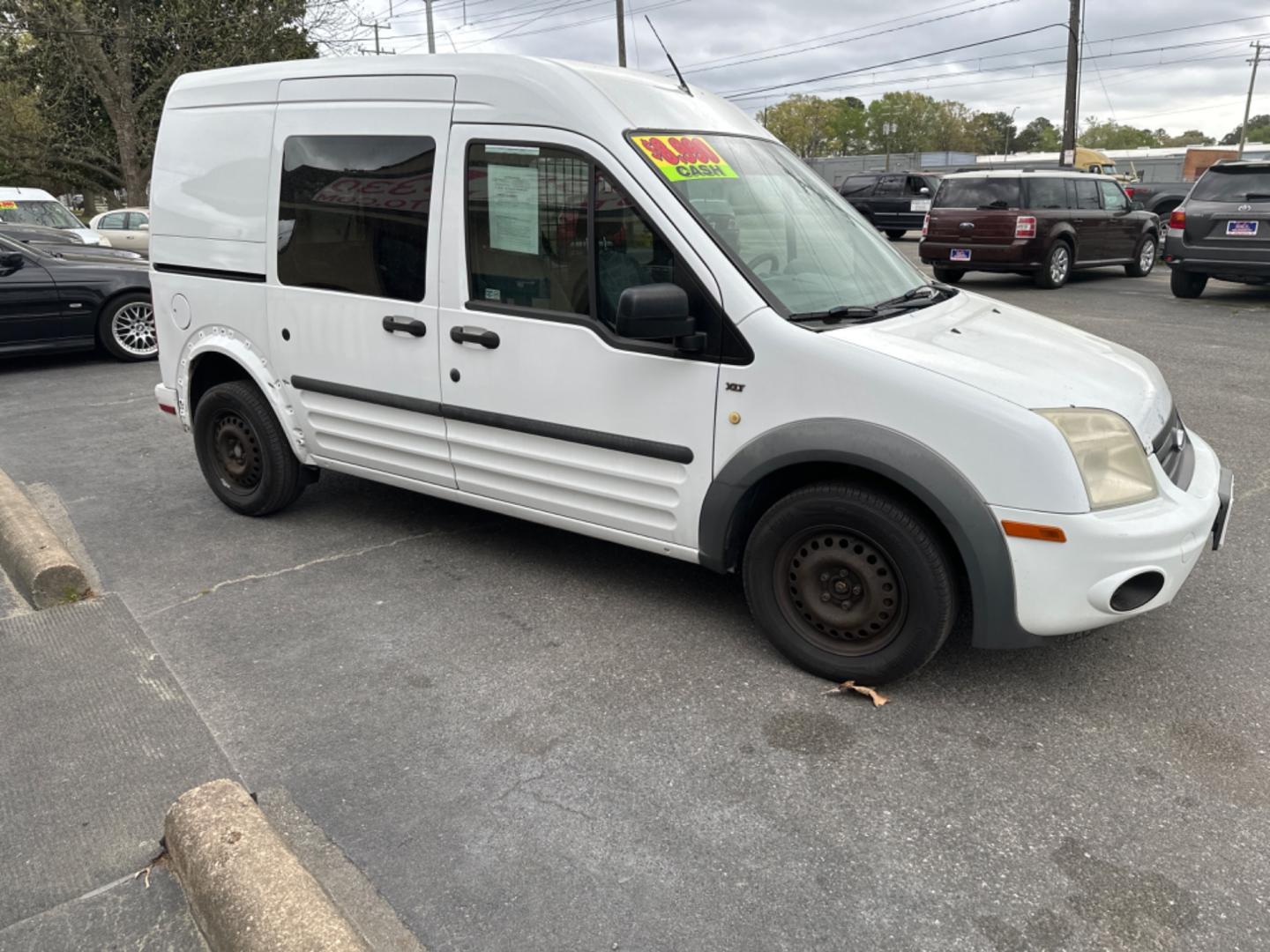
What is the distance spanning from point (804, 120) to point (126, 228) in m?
81.0

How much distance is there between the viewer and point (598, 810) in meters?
2.76

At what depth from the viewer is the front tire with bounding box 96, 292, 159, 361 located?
9.62m

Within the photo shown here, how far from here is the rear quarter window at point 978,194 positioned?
14078 mm

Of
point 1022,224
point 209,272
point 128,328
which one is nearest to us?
point 209,272

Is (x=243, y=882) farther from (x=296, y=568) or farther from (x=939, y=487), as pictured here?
(x=296, y=568)

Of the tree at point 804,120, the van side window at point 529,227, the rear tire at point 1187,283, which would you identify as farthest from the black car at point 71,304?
the tree at point 804,120

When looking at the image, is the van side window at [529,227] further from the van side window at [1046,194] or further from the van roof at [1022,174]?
the van roof at [1022,174]

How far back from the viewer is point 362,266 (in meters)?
4.26

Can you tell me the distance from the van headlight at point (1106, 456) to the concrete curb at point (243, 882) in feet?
7.63

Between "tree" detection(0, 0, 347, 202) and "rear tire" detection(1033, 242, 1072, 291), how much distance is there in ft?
65.8

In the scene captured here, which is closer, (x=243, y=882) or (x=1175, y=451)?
(x=243, y=882)

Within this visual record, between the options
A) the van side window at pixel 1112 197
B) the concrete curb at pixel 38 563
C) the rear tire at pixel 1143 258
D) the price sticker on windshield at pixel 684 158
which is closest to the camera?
the price sticker on windshield at pixel 684 158

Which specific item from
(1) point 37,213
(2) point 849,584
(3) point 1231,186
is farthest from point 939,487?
(1) point 37,213

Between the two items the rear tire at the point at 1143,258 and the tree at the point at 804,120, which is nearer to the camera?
the rear tire at the point at 1143,258
